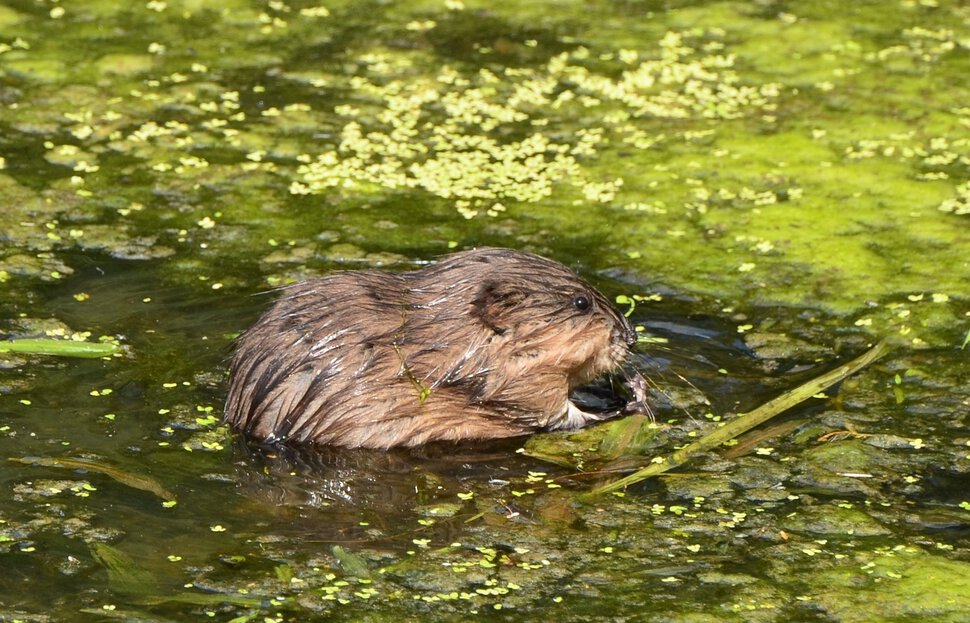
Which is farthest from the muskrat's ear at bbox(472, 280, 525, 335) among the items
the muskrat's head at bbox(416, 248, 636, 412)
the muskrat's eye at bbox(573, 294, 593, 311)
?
Answer: the muskrat's eye at bbox(573, 294, 593, 311)

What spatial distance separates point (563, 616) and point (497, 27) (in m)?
5.21

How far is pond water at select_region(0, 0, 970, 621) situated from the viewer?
13.3 feet

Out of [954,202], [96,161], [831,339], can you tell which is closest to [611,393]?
[831,339]

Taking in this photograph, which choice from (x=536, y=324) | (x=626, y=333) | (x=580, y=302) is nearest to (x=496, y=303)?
(x=536, y=324)

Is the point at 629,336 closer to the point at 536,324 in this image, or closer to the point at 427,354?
the point at 536,324

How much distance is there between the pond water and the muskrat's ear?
416 millimetres

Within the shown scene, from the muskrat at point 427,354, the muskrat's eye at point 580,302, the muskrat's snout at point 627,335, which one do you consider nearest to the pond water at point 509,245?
the muskrat at point 427,354

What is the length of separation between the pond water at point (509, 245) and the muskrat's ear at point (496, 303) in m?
0.42

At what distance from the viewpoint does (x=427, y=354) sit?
15.9 feet

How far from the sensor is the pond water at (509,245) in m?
4.05

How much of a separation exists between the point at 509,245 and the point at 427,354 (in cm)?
142

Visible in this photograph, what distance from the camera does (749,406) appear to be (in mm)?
5078

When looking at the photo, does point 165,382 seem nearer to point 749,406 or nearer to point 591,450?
point 591,450

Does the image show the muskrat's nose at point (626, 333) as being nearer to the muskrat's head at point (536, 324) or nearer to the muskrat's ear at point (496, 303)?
the muskrat's head at point (536, 324)
